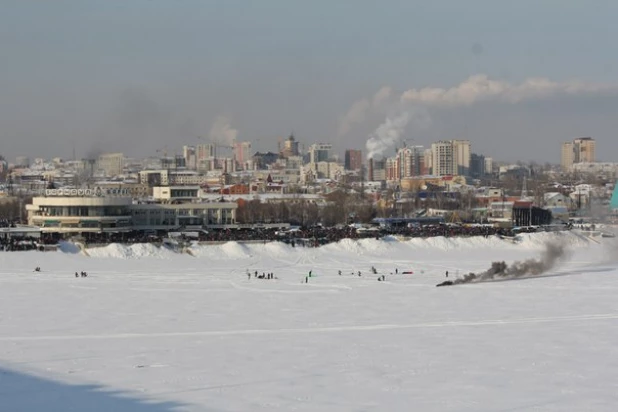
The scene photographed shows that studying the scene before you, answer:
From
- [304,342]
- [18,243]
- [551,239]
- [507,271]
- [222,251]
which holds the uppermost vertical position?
[18,243]

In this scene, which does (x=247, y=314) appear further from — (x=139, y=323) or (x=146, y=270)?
(x=146, y=270)

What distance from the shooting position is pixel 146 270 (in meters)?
44.2

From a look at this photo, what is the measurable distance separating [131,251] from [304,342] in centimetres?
2783

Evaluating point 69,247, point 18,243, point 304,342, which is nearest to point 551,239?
point 69,247

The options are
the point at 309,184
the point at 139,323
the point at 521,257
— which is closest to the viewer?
the point at 139,323

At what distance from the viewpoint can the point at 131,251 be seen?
4872cm

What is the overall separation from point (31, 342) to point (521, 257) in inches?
1389


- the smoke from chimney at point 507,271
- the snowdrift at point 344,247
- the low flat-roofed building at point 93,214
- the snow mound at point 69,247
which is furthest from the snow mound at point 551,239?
the snow mound at point 69,247

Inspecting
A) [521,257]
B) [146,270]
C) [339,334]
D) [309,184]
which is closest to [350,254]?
[521,257]

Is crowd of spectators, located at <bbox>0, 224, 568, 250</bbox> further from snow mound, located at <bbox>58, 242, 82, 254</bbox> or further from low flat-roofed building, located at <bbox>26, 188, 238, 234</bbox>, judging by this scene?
low flat-roofed building, located at <bbox>26, 188, 238, 234</bbox>

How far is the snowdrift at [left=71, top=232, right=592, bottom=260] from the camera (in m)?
48.7

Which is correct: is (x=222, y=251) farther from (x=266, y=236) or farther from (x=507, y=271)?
(x=507, y=271)

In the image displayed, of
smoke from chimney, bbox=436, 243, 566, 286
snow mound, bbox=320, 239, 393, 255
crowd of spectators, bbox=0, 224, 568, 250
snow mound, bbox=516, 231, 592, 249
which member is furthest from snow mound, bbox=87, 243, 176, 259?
snow mound, bbox=516, 231, 592, 249

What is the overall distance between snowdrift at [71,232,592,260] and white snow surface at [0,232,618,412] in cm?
579
